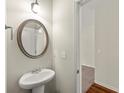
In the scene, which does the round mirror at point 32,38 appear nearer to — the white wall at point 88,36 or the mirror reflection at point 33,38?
the mirror reflection at point 33,38

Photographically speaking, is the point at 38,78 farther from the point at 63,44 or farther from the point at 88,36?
the point at 88,36

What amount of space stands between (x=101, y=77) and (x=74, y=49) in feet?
4.12

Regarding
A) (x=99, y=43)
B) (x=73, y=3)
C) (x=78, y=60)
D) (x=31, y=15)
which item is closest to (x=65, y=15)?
(x=73, y=3)

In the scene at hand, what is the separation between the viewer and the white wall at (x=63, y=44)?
190 cm

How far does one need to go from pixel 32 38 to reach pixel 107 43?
5.01 feet

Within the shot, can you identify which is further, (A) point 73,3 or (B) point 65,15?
(B) point 65,15

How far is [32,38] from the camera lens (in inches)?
83.7

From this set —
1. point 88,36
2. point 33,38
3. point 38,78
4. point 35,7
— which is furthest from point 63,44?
point 88,36

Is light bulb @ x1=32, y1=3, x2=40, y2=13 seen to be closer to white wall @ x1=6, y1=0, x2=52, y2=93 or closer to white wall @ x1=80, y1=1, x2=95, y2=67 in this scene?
white wall @ x1=6, y1=0, x2=52, y2=93

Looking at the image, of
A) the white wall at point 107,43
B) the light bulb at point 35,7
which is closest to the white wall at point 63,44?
the light bulb at point 35,7

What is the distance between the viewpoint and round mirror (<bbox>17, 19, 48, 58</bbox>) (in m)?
1.98

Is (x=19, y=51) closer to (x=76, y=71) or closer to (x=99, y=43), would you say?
(x=76, y=71)

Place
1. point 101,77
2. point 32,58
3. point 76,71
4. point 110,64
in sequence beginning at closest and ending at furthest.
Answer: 1. point 76,71
2. point 32,58
3. point 110,64
4. point 101,77

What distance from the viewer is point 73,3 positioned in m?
1.85
